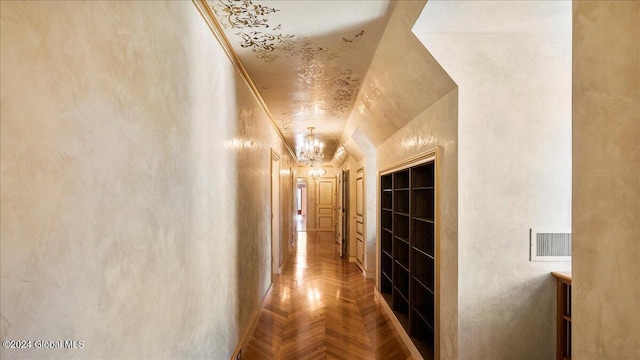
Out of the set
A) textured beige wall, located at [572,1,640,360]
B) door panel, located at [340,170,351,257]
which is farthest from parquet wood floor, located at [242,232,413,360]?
textured beige wall, located at [572,1,640,360]

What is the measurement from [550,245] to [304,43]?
216cm

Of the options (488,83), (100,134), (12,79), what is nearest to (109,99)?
(100,134)

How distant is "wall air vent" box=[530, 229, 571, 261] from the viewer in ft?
6.13

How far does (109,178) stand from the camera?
3.04 feet

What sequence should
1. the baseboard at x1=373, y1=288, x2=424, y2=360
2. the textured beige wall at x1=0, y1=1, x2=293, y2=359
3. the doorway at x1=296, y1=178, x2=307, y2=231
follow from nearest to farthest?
the textured beige wall at x1=0, y1=1, x2=293, y2=359 < the baseboard at x1=373, y1=288, x2=424, y2=360 < the doorway at x1=296, y1=178, x2=307, y2=231

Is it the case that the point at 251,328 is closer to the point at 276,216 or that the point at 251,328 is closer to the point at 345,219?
the point at 276,216

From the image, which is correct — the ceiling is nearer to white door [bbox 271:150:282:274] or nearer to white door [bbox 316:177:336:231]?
white door [bbox 271:150:282:274]

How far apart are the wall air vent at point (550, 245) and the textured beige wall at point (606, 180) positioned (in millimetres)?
1218

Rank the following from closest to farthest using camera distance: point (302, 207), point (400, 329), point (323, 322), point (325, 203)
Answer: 1. point (400, 329)
2. point (323, 322)
3. point (325, 203)
4. point (302, 207)

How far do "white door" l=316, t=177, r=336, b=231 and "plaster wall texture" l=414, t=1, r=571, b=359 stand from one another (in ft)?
31.0

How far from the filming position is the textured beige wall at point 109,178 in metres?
0.66

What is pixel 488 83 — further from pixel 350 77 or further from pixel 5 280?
pixel 5 280

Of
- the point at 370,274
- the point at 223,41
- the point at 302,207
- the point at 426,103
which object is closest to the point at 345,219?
the point at 370,274

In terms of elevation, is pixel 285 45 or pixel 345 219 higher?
pixel 285 45
